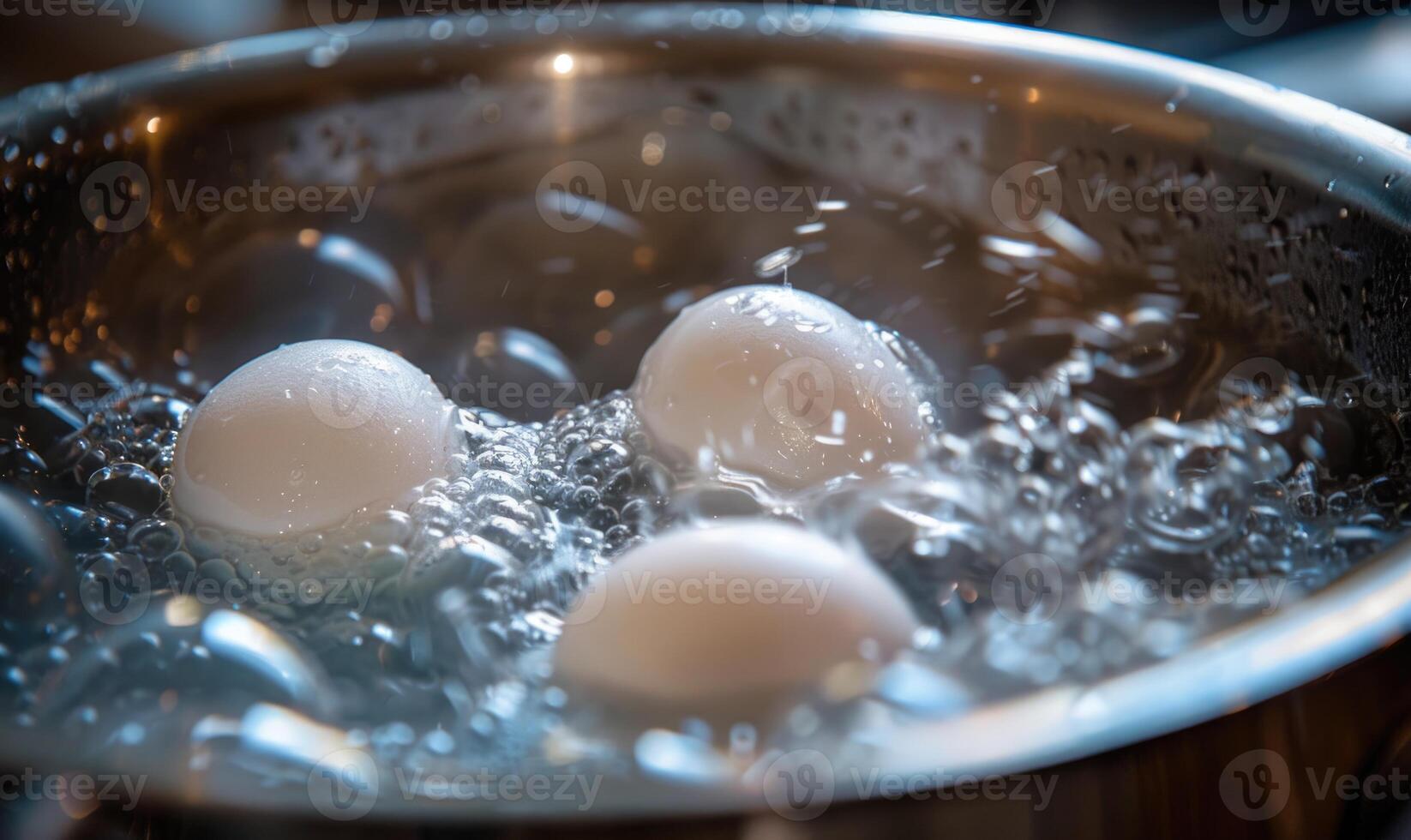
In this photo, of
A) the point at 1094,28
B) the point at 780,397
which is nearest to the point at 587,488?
the point at 780,397

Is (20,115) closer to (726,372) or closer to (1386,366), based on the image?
(726,372)

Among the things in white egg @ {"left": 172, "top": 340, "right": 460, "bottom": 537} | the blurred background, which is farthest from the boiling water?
the blurred background

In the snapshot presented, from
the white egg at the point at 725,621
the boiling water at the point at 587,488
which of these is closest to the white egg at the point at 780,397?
the boiling water at the point at 587,488

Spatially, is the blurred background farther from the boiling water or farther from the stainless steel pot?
the boiling water

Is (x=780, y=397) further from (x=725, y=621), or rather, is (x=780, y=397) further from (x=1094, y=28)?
(x=1094, y=28)

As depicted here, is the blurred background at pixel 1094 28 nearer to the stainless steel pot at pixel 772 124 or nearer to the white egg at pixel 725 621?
the stainless steel pot at pixel 772 124

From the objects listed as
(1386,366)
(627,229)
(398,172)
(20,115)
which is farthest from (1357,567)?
(20,115)
